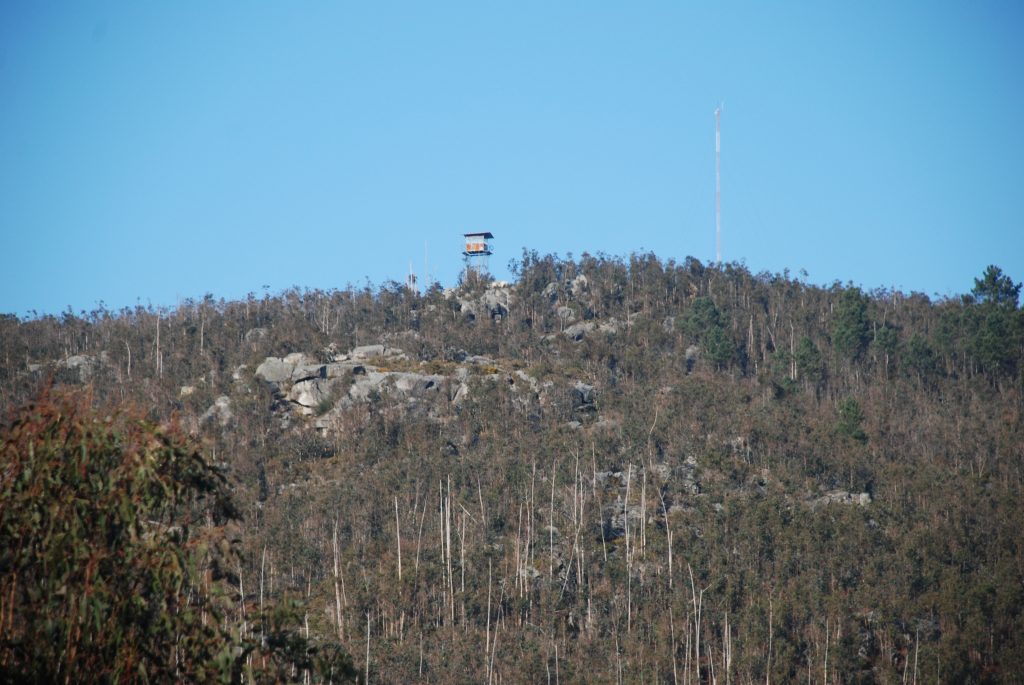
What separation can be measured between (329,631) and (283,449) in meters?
18.5

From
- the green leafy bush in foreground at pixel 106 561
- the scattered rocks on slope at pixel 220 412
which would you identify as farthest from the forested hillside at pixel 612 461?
the green leafy bush in foreground at pixel 106 561

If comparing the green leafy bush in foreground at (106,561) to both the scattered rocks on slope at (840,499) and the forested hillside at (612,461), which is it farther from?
the scattered rocks on slope at (840,499)

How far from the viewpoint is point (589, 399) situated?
233 feet

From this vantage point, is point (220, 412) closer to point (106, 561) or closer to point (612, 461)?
point (612, 461)

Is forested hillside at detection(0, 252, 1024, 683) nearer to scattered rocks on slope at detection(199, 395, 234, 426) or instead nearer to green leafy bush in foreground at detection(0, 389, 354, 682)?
scattered rocks on slope at detection(199, 395, 234, 426)

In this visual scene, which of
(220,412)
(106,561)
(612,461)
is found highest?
(220,412)

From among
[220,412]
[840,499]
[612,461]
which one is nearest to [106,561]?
[612,461]

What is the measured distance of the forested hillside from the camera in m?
49.0

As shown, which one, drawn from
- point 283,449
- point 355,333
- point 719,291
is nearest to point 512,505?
point 283,449

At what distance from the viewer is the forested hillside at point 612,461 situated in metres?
49.0

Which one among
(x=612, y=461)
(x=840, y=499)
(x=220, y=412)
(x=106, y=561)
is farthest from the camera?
(x=220, y=412)

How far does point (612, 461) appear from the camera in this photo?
62.5 metres

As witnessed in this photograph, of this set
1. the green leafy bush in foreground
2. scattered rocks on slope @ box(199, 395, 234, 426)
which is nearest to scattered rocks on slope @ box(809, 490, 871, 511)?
scattered rocks on slope @ box(199, 395, 234, 426)

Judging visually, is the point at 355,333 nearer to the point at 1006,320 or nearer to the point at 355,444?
the point at 355,444
